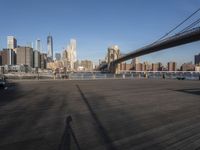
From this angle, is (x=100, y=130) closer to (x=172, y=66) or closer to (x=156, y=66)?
(x=172, y=66)

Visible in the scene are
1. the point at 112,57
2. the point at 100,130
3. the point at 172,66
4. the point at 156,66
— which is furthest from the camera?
the point at 156,66

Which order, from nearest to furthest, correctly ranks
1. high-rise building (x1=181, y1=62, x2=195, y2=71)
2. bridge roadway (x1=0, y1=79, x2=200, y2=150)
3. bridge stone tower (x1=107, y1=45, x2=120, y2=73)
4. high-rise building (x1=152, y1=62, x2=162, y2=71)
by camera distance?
bridge roadway (x1=0, y1=79, x2=200, y2=150), bridge stone tower (x1=107, y1=45, x2=120, y2=73), high-rise building (x1=181, y1=62, x2=195, y2=71), high-rise building (x1=152, y1=62, x2=162, y2=71)

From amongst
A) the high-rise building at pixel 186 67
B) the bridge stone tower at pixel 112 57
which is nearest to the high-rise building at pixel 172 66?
the high-rise building at pixel 186 67

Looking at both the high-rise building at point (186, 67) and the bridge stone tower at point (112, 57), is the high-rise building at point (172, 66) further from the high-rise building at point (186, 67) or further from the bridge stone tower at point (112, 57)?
the bridge stone tower at point (112, 57)

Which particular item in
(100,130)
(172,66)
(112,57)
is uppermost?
(112,57)

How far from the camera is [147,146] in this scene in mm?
5512

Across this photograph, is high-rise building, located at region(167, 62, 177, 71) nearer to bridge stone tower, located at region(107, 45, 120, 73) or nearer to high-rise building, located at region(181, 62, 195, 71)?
high-rise building, located at region(181, 62, 195, 71)

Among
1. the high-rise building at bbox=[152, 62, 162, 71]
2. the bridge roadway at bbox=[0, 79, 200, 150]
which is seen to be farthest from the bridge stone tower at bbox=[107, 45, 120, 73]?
the bridge roadway at bbox=[0, 79, 200, 150]

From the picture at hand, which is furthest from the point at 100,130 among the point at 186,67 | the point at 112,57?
the point at 186,67

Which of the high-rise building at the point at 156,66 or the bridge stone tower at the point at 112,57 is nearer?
the bridge stone tower at the point at 112,57

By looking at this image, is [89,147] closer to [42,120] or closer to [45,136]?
[45,136]

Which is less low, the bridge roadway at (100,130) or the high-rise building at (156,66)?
the high-rise building at (156,66)

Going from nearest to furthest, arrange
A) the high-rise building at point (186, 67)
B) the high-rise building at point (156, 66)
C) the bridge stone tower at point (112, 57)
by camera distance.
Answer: the bridge stone tower at point (112, 57) < the high-rise building at point (186, 67) < the high-rise building at point (156, 66)

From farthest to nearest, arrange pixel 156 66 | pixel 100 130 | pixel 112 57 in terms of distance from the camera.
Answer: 1. pixel 156 66
2. pixel 112 57
3. pixel 100 130
